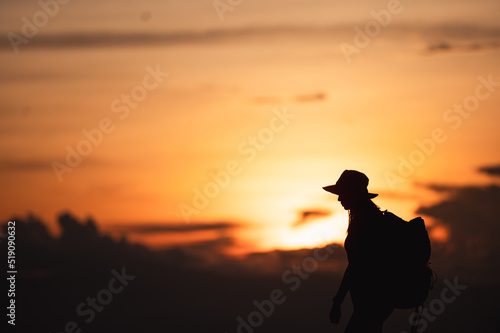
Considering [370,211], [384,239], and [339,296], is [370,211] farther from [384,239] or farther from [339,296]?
[339,296]

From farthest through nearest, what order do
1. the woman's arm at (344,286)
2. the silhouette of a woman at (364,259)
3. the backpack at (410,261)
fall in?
the woman's arm at (344,286)
the silhouette of a woman at (364,259)
the backpack at (410,261)

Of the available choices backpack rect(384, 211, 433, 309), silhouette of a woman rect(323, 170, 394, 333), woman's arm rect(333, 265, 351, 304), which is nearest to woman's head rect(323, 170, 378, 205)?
silhouette of a woman rect(323, 170, 394, 333)

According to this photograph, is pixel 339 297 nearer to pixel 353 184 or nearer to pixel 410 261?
pixel 410 261

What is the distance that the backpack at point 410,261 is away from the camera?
12.3 m

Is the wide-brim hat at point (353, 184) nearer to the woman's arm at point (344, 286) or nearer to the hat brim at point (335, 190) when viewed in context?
the hat brim at point (335, 190)

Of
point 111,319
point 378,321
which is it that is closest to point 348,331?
point 378,321

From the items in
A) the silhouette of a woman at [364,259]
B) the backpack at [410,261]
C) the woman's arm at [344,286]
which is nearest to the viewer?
the backpack at [410,261]

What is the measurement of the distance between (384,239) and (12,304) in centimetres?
1720

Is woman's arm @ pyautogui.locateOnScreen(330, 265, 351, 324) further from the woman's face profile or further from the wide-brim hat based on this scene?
the wide-brim hat

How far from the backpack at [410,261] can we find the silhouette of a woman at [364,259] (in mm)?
127

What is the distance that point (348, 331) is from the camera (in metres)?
12.9

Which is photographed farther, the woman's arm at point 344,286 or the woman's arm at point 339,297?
the woman's arm at point 344,286

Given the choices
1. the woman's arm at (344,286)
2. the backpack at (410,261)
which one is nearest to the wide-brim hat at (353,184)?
the backpack at (410,261)

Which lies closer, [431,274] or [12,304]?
[431,274]
